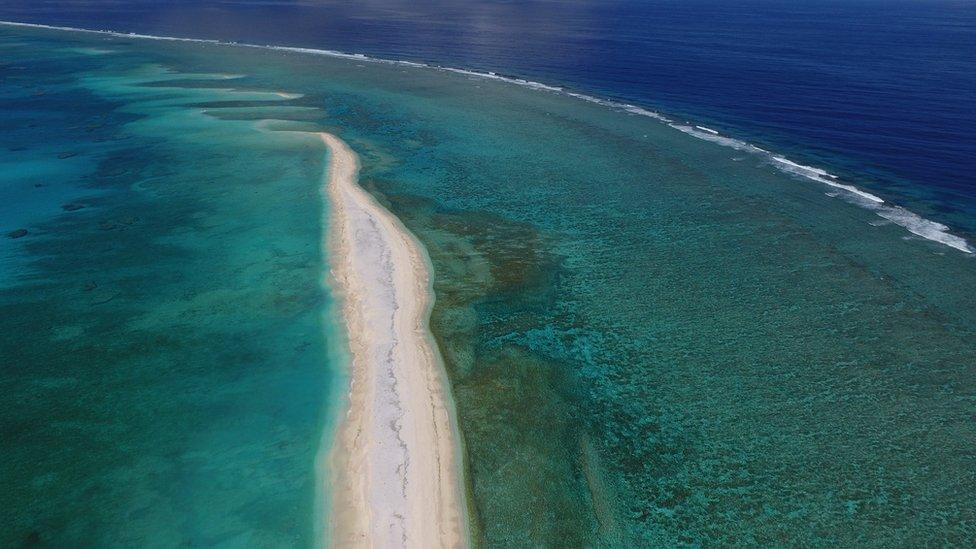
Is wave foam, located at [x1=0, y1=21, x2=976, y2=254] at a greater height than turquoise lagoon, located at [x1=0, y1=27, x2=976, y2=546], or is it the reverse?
wave foam, located at [x1=0, y1=21, x2=976, y2=254]

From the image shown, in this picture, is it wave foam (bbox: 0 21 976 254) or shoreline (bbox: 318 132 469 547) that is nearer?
shoreline (bbox: 318 132 469 547)

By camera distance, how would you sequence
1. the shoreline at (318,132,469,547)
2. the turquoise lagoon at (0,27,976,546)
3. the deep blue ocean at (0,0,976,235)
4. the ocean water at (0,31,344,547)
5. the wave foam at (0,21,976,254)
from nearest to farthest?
1. the shoreline at (318,132,469,547)
2. the ocean water at (0,31,344,547)
3. the turquoise lagoon at (0,27,976,546)
4. the wave foam at (0,21,976,254)
5. the deep blue ocean at (0,0,976,235)

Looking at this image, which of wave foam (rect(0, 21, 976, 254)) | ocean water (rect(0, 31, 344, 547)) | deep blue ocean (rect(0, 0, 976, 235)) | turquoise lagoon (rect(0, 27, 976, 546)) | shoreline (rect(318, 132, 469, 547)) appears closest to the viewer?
shoreline (rect(318, 132, 469, 547))

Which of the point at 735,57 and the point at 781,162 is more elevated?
the point at 735,57

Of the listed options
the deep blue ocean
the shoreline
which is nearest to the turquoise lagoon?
the shoreline

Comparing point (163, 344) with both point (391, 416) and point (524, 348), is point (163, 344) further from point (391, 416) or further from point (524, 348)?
point (524, 348)

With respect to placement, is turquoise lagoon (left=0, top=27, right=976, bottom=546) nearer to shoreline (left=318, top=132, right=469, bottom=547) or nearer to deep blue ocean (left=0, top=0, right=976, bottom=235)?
shoreline (left=318, top=132, right=469, bottom=547)

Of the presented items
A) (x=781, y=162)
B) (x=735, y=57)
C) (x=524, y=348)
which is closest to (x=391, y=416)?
(x=524, y=348)
